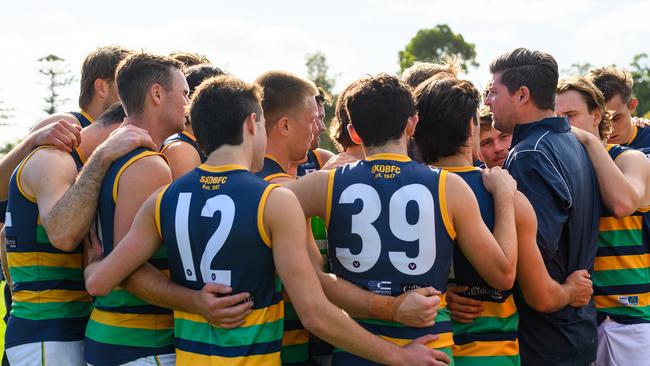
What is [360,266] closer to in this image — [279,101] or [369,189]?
[369,189]

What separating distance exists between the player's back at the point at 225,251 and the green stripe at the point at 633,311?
104 inches

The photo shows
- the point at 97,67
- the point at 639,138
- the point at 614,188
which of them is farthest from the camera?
the point at 639,138

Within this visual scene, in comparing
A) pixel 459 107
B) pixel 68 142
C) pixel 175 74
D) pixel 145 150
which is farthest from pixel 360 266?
pixel 68 142

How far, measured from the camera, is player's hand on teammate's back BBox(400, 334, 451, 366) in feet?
10.9

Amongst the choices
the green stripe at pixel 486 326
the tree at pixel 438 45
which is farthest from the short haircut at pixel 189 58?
the tree at pixel 438 45

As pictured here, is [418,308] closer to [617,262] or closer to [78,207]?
[78,207]

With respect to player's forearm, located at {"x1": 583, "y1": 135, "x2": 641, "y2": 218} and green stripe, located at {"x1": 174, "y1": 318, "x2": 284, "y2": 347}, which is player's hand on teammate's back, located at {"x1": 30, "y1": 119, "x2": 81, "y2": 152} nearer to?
green stripe, located at {"x1": 174, "y1": 318, "x2": 284, "y2": 347}

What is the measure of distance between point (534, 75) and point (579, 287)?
1.41m

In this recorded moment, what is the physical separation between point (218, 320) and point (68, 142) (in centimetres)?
171

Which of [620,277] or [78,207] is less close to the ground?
[78,207]

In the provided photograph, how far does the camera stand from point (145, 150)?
3.78m

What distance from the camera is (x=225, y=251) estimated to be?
10.9ft

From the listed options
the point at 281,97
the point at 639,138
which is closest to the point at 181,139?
the point at 281,97

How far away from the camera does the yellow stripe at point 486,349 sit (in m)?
3.75
